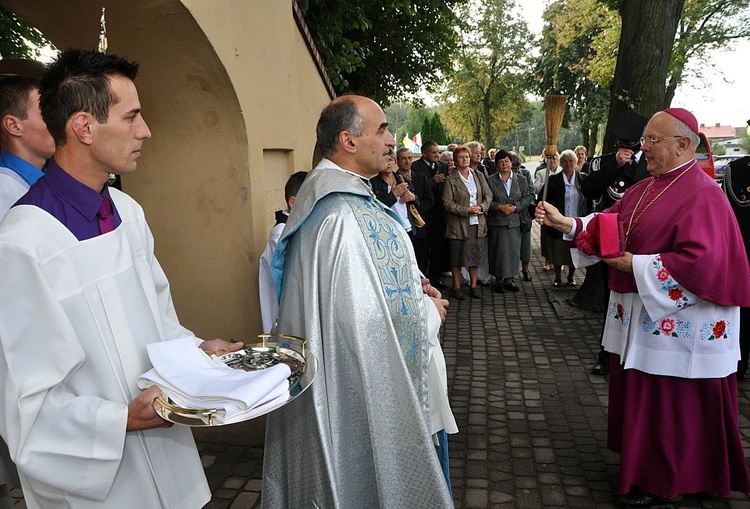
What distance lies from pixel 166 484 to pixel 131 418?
38 centimetres

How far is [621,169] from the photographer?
598 cm

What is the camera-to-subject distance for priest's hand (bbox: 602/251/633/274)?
3465 millimetres

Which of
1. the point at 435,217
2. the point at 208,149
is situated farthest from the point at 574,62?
the point at 208,149

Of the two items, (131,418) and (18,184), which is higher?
(18,184)

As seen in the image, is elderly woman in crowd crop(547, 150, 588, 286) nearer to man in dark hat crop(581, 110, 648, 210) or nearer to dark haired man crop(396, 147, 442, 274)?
dark haired man crop(396, 147, 442, 274)

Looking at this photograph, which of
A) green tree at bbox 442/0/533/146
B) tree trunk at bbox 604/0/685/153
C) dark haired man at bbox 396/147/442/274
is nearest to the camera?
tree trunk at bbox 604/0/685/153

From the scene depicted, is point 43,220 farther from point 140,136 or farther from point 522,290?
point 522,290

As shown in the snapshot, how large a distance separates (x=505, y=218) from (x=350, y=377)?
732 cm

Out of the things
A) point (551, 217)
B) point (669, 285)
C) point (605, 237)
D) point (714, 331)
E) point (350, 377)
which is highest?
point (551, 217)

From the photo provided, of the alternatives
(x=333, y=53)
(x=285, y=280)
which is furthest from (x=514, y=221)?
(x=285, y=280)

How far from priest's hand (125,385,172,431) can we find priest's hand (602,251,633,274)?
106 inches

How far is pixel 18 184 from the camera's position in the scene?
8.62ft

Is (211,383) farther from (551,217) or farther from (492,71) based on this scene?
(492,71)

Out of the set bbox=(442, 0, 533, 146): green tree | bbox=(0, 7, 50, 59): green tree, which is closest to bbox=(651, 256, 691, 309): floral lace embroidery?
bbox=(0, 7, 50, 59): green tree
